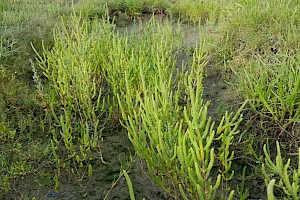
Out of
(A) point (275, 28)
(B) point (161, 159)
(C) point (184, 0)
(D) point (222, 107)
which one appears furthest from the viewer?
(C) point (184, 0)

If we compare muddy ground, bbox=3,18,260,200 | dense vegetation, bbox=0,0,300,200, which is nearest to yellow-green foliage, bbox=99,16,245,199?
dense vegetation, bbox=0,0,300,200

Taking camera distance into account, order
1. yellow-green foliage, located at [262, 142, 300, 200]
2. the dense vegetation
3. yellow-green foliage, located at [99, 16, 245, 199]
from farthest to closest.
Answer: the dense vegetation, yellow-green foliage, located at [99, 16, 245, 199], yellow-green foliage, located at [262, 142, 300, 200]

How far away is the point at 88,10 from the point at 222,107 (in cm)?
287

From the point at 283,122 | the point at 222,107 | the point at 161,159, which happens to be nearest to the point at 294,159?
the point at 283,122

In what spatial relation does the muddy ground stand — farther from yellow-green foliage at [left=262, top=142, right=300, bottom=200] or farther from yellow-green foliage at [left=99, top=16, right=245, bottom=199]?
yellow-green foliage at [left=262, top=142, right=300, bottom=200]

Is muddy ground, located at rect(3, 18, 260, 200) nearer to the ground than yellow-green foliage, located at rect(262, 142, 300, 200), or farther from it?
nearer to the ground

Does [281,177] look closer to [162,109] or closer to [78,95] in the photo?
[162,109]

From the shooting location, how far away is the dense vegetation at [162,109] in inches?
58.7

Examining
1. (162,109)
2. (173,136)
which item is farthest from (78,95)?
(173,136)

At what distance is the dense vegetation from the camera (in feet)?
4.89

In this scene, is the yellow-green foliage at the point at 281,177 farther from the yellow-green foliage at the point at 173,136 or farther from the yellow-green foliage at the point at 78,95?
the yellow-green foliage at the point at 78,95

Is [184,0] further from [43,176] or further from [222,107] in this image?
[43,176]

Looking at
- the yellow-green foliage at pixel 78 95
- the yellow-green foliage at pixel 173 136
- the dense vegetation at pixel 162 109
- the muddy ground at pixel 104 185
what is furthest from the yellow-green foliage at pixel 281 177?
the yellow-green foliage at pixel 78 95

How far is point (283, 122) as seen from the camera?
2139 mm
